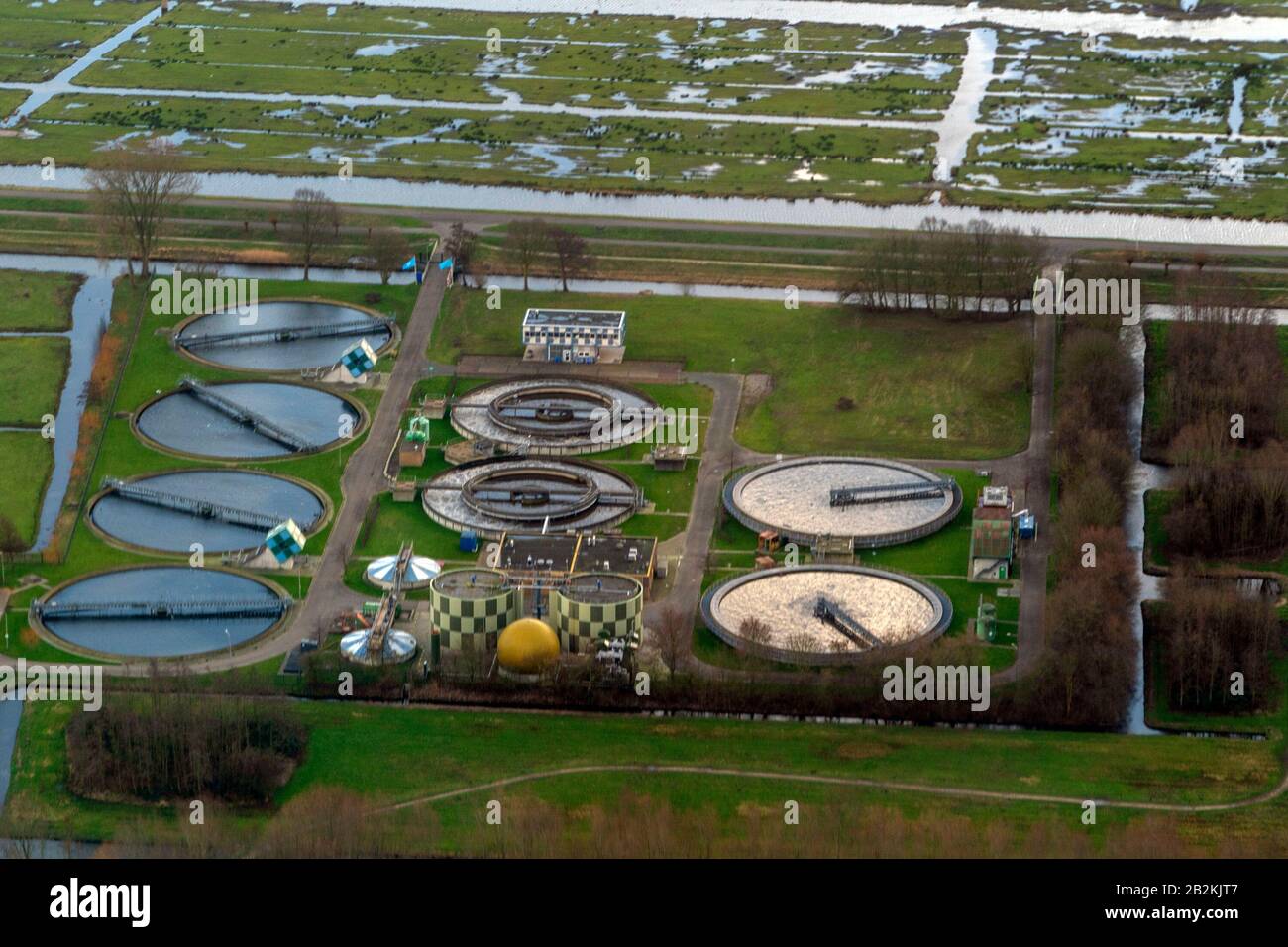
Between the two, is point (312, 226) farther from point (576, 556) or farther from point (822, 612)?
point (822, 612)

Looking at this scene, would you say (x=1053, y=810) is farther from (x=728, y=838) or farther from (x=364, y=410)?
(x=364, y=410)

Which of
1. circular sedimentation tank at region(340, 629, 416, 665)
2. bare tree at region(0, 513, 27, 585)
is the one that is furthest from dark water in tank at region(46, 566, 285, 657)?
circular sedimentation tank at region(340, 629, 416, 665)

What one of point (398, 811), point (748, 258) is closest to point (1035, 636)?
point (398, 811)

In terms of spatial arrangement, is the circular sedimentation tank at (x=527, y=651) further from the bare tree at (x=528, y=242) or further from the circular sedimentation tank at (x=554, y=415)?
the bare tree at (x=528, y=242)

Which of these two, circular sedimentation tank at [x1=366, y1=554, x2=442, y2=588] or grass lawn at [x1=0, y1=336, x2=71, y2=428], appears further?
grass lawn at [x1=0, y1=336, x2=71, y2=428]

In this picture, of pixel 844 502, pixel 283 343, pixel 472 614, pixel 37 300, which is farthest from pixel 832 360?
pixel 37 300

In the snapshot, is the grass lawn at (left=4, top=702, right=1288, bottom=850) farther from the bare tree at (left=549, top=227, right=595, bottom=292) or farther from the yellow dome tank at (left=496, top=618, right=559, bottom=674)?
the bare tree at (left=549, top=227, right=595, bottom=292)
